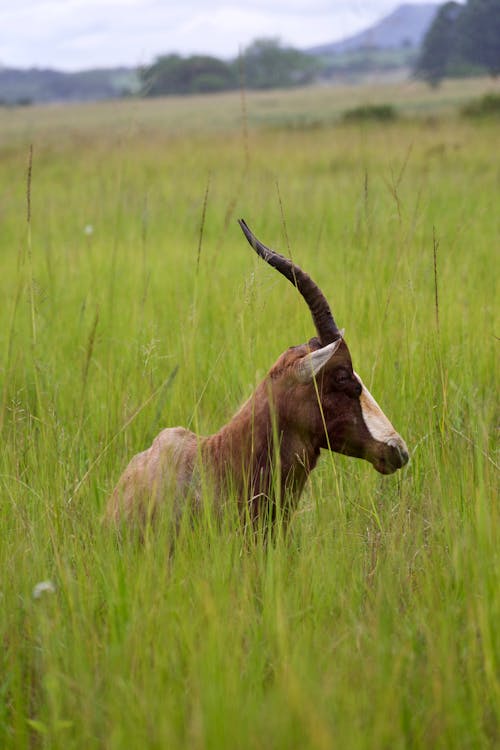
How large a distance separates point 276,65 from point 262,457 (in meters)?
59.2

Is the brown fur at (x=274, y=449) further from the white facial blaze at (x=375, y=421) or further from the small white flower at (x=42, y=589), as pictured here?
the small white flower at (x=42, y=589)

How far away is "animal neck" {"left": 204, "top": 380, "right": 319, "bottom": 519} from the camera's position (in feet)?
9.25

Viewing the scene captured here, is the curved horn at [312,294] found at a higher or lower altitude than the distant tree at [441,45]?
lower

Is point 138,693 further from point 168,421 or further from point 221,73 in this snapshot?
point 221,73

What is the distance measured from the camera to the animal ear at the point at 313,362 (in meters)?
2.63

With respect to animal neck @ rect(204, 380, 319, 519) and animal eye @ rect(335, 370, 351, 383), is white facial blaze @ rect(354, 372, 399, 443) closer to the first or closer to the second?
animal eye @ rect(335, 370, 351, 383)

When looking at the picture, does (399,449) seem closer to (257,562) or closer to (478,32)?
(257,562)

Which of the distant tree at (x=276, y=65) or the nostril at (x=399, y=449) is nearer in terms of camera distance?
the nostril at (x=399, y=449)

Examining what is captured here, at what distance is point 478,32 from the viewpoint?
25.9 feet

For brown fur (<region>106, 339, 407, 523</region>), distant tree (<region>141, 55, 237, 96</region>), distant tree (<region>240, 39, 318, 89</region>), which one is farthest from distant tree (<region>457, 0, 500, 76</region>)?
distant tree (<region>240, 39, 318, 89</region>)

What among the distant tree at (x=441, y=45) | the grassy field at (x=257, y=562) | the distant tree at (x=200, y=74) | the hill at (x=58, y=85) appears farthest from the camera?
the hill at (x=58, y=85)

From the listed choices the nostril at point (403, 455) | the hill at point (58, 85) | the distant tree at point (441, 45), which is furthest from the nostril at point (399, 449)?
the hill at point (58, 85)

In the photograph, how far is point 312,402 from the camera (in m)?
2.79

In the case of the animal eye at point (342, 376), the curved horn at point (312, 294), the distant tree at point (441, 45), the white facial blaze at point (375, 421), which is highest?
the distant tree at point (441, 45)
